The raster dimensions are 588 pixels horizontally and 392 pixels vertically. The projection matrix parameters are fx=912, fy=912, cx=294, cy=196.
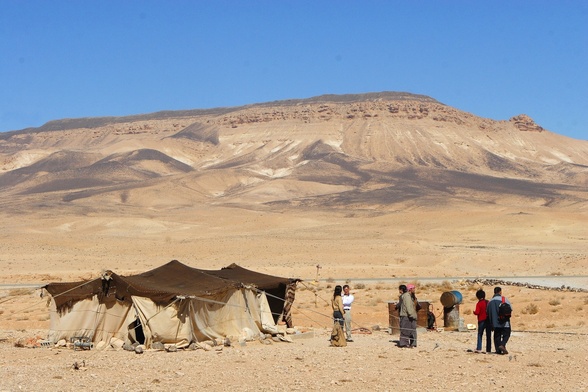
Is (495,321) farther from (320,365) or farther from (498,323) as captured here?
(320,365)

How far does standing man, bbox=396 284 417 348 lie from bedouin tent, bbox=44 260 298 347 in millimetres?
3140

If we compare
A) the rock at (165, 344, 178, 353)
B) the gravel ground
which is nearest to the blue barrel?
the gravel ground

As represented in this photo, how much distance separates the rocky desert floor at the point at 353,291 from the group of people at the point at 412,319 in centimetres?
28

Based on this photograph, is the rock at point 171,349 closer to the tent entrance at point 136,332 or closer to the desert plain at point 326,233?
the desert plain at point 326,233

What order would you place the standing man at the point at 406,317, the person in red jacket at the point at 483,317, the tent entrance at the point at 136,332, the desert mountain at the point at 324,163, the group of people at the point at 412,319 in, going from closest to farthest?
the group of people at the point at 412,319 → the person in red jacket at the point at 483,317 → the standing man at the point at 406,317 → the tent entrance at the point at 136,332 → the desert mountain at the point at 324,163

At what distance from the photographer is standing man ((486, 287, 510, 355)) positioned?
625 inches

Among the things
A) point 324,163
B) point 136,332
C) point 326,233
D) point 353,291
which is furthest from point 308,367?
point 324,163

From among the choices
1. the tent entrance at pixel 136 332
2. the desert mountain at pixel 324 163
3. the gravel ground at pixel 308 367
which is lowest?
the gravel ground at pixel 308 367

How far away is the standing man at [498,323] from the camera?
15867mm

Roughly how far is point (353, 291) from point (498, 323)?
16.4m

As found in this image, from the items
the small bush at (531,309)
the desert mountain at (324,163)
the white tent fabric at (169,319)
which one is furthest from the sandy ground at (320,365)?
the desert mountain at (324,163)

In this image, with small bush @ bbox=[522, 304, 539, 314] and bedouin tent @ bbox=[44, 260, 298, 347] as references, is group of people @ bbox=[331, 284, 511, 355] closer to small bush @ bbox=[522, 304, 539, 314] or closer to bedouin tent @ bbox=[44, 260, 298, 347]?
bedouin tent @ bbox=[44, 260, 298, 347]

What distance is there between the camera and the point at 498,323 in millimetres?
15875

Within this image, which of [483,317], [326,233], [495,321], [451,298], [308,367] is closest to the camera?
[308,367]
